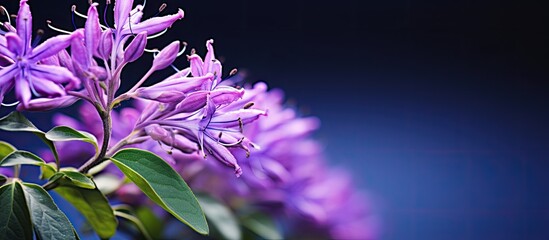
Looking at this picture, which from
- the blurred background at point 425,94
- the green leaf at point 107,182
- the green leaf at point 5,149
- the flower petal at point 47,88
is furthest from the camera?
the blurred background at point 425,94

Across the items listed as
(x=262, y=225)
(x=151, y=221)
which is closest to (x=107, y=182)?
(x=151, y=221)

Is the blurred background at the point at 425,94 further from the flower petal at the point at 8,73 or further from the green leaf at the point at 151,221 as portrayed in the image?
the flower petal at the point at 8,73

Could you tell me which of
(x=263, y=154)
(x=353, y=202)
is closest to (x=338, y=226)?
(x=353, y=202)

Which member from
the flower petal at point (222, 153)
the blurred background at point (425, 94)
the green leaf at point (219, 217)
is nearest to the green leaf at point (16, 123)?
the flower petal at point (222, 153)

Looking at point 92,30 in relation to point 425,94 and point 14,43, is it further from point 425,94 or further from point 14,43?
point 425,94

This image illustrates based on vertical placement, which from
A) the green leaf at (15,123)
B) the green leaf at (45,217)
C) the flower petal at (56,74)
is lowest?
the green leaf at (45,217)

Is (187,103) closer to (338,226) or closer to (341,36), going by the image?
(338,226)
